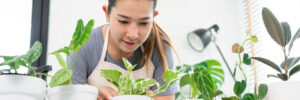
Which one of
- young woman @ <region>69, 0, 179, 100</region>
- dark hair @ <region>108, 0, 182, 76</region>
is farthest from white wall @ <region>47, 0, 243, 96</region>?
dark hair @ <region>108, 0, 182, 76</region>

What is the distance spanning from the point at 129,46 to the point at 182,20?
6.56 feet

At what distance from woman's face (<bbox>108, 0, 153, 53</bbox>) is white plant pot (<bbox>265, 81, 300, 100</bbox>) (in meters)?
0.45

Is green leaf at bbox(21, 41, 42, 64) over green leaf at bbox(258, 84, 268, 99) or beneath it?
over

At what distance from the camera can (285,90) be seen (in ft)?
2.55

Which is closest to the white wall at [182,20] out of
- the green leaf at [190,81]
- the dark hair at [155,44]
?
the dark hair at [155,44]

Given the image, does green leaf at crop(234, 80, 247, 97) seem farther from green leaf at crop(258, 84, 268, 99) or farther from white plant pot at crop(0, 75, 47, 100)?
white plant pot at crop(0, 75, 47, 100)

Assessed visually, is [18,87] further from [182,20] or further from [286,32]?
[182,20]

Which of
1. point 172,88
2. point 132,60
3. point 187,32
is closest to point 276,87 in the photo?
point 172,88

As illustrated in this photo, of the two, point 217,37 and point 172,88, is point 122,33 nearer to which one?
point 172,88

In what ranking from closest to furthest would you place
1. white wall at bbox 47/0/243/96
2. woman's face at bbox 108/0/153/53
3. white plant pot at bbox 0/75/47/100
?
white plant pot at bbox 0/75/47/100, woman's face at bbox 108/0/153/53, white wall at bbox 47/0/243/96

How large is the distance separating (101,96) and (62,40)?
1788 millimetres

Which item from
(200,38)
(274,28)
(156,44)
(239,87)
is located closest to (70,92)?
(239,87)

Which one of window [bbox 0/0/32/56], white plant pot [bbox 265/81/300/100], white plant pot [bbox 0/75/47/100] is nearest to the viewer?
white plant pot [bbox 0/75/47/100]

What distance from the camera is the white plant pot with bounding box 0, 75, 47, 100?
53 cm
